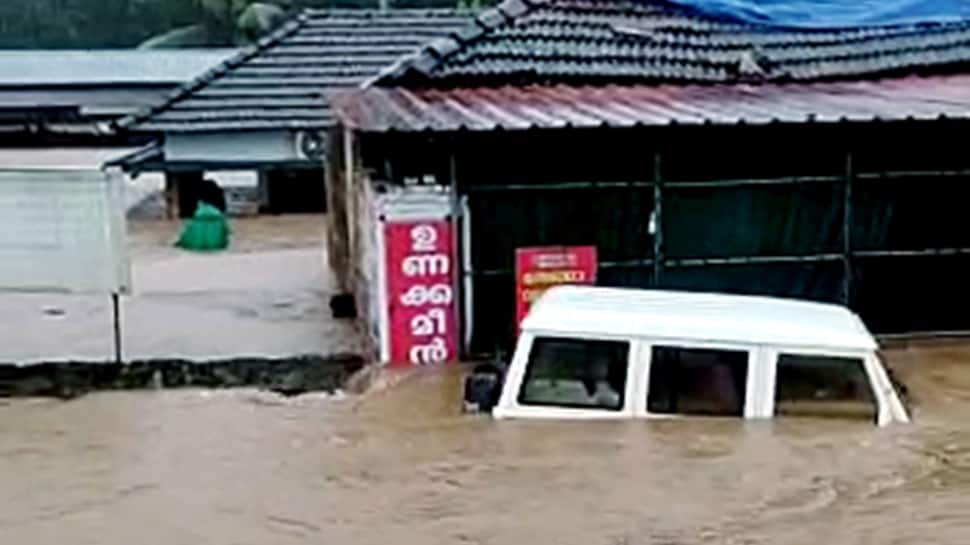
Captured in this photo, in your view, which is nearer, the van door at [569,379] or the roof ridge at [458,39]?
the van door at [569,379]

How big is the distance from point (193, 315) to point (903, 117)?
27.7ft

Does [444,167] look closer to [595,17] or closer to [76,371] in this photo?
[76,371]

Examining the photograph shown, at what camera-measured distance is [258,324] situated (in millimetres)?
18234

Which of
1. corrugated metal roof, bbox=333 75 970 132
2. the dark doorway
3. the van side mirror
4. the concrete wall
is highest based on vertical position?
corrugated metal roof, bbox=333 75 970 132

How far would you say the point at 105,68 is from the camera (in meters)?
50.2

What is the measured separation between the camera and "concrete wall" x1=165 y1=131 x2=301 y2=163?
31484 mm

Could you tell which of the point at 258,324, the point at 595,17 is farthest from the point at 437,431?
the point at 595,17

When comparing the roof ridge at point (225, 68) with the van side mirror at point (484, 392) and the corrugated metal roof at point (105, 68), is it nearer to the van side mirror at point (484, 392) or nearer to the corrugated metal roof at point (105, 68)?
the corrugated metal roof at point (105, 68)

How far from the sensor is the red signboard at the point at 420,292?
46.8 ft

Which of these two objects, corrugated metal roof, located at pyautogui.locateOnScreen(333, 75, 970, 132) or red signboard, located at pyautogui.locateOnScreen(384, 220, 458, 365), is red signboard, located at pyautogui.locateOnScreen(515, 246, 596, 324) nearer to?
red signboard, located at pyautogui.locateOnScreen(384, 220, 458, 365)

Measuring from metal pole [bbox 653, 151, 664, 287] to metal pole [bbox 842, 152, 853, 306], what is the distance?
167 cm

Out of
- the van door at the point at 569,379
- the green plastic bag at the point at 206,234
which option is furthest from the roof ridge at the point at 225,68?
the van door at the point at 569,379

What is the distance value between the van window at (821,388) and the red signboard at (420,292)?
511cm

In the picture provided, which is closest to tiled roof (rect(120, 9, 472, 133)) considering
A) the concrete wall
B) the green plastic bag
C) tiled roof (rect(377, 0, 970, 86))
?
the concrete wall
